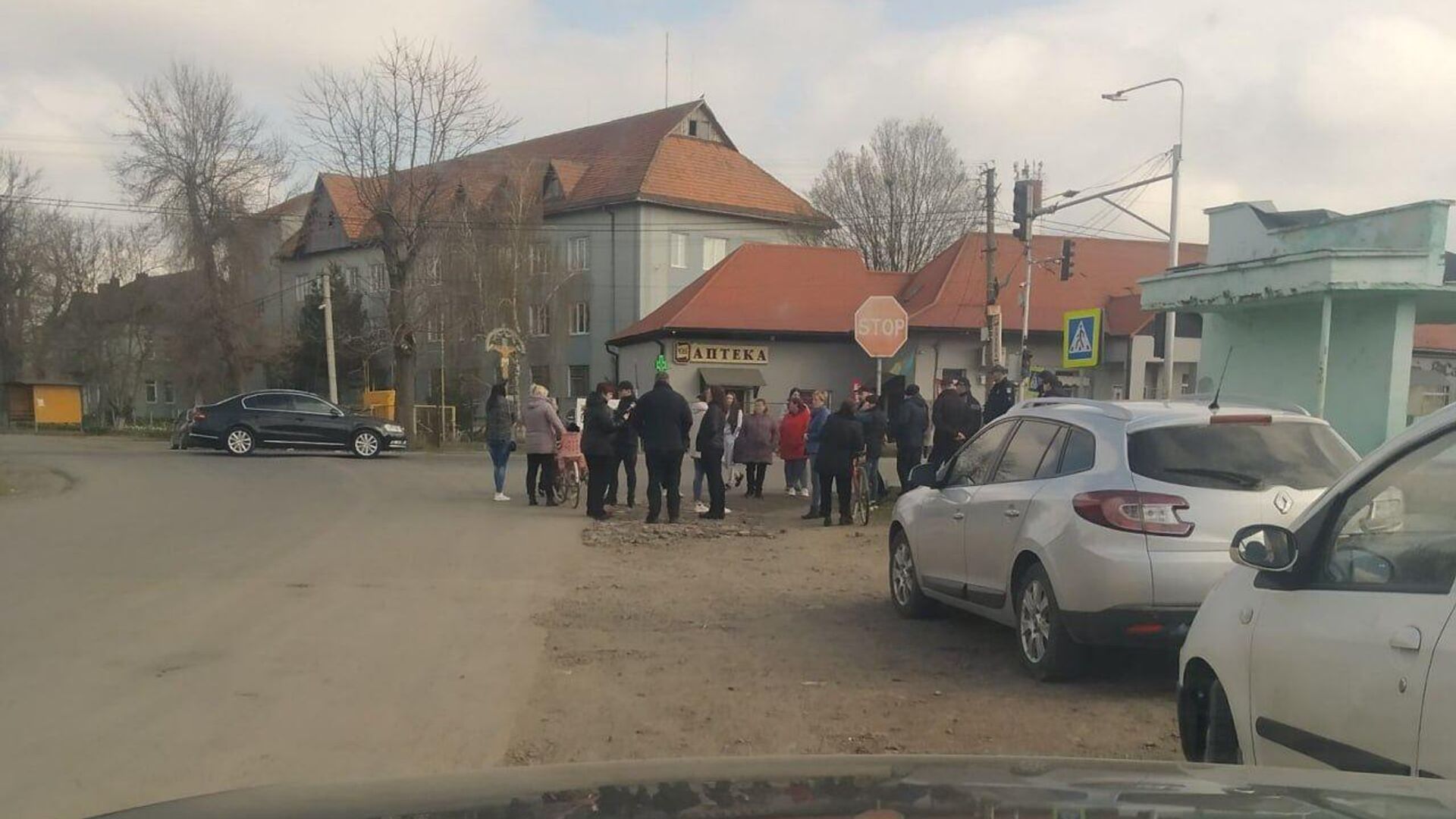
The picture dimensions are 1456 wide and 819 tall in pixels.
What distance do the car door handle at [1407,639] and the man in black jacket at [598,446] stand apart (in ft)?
38.2

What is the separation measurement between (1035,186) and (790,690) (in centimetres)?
1888

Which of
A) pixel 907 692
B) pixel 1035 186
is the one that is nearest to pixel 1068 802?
pixel 907 692

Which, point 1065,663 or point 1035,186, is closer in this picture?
point 1065,663

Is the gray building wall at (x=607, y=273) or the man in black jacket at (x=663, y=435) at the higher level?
the gray building wall at (x=607, y=273)

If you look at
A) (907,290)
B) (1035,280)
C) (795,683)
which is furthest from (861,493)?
(1035,280)

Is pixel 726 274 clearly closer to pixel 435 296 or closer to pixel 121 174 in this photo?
pixel 435 296

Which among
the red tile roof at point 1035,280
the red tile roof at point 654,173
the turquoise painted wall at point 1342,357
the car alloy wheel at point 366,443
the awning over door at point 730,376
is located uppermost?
the red tile roof at point 654,173

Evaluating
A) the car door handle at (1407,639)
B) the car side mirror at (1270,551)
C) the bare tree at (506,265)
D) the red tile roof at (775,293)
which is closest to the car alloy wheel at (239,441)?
the red tile roof at (775,293)

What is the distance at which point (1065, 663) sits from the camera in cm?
630

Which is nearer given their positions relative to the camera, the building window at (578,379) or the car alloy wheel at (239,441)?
the car alloy wheel at (239,441)

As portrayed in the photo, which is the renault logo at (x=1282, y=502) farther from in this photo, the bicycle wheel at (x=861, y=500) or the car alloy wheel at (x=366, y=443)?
the car alloy wheel at (x=366, y=443)

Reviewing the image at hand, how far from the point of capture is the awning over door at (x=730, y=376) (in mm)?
38750

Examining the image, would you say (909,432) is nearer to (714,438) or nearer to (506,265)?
(714,438)

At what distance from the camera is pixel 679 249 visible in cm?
5059
